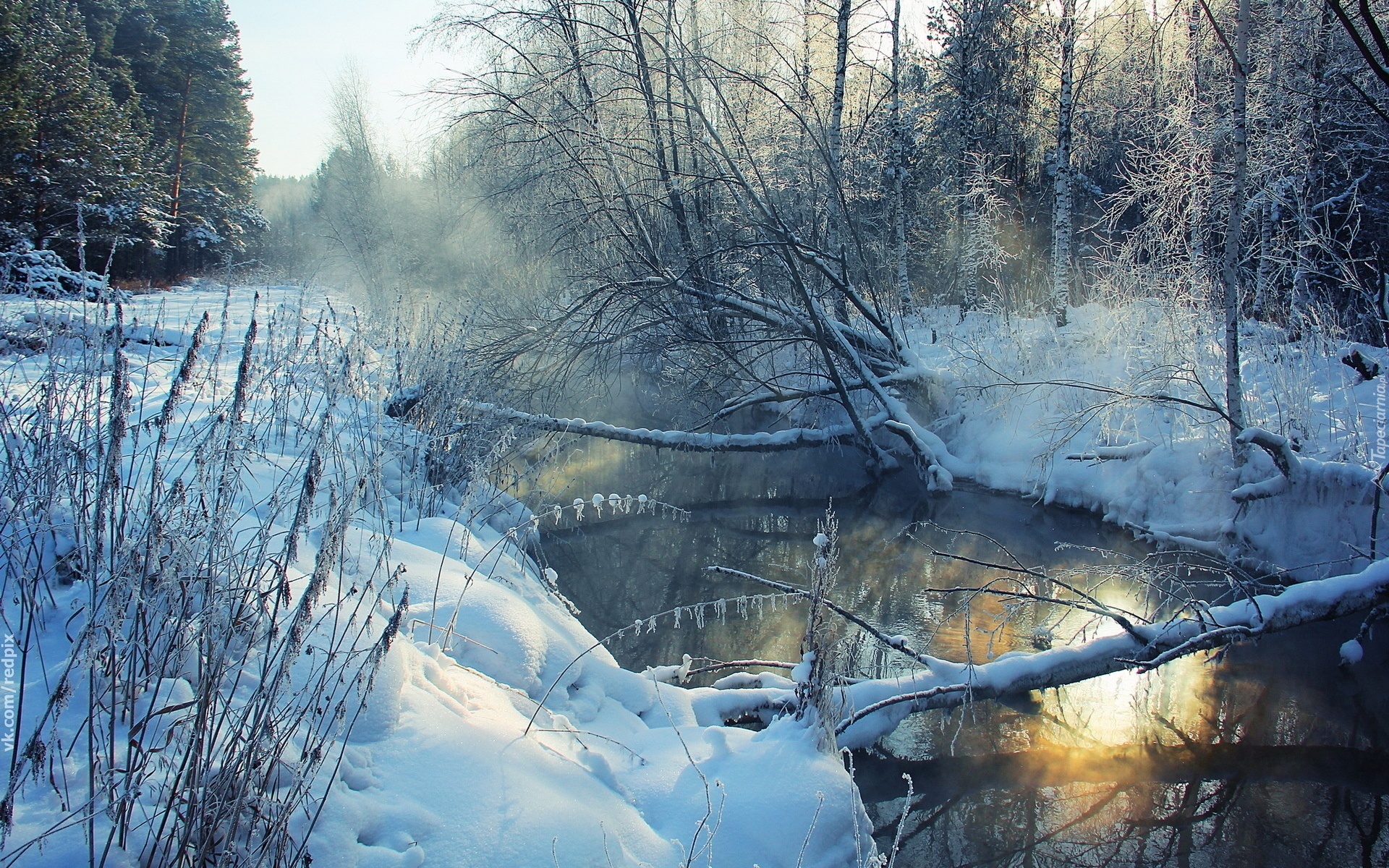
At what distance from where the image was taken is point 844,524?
23.3 ft

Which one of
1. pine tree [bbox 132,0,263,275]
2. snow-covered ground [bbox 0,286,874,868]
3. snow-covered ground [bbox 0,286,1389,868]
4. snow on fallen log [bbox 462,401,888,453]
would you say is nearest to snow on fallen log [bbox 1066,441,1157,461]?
snow-covered ground [bbox 0,286,1389,868]

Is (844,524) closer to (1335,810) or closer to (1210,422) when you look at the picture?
(1210,422)

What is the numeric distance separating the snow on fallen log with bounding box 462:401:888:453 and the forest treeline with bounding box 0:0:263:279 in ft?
14.9

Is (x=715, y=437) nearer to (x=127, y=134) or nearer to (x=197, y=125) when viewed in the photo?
(x=127, y=134)

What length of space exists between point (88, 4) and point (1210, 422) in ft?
96.7

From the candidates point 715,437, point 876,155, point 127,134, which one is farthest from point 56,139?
point 876,155

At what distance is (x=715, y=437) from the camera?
8.38 meters

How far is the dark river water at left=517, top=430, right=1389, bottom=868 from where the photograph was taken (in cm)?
305

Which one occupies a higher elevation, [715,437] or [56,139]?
[56,139]

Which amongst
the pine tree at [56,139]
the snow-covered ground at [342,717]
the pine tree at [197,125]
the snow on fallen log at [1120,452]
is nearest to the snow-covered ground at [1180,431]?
the snow on fallen log at [1120,452]

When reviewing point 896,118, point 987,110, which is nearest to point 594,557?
point 896,118

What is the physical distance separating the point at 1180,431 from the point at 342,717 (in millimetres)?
7082

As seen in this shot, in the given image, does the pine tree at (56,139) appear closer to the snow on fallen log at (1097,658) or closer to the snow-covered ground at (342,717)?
the snow-covered ground at (342,717)

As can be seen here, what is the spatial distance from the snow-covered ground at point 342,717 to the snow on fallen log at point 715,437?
14.7 ft
